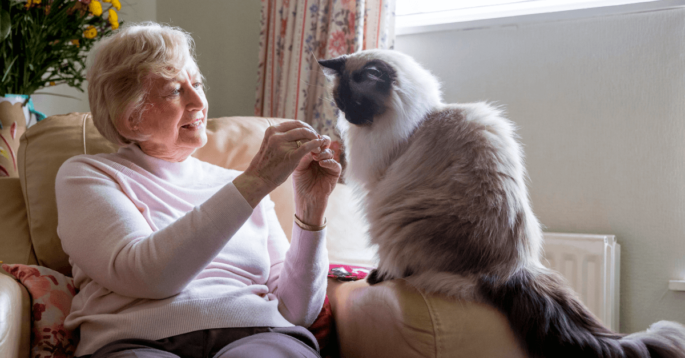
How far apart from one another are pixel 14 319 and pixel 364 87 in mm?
798

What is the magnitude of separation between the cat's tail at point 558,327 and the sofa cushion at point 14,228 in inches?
43.4

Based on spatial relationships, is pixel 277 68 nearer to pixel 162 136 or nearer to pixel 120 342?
pixel 162 136

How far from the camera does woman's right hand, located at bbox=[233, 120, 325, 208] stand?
0.75 metres

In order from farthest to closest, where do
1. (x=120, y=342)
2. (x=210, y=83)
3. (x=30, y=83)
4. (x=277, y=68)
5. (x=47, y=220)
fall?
(x=210, y=83)
(x=277, y=68)
(x=30, y=83)
(x=47, y=220)
(x=120, y=342)

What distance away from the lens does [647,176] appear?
65.9 inches

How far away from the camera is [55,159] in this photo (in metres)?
1.17

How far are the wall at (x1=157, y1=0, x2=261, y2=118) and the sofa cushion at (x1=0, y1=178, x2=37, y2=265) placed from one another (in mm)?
1451

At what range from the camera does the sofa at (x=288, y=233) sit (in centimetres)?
77

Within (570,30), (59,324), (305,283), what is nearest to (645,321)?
(570,30)

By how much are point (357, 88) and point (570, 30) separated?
1.29 meters

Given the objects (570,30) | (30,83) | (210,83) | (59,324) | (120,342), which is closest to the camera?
(120,342)

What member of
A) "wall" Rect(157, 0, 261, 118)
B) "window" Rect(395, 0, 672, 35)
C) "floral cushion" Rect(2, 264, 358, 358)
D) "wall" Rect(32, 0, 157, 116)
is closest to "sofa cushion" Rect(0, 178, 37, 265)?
"floral cushion" Rect(2, 264, 358, 358)

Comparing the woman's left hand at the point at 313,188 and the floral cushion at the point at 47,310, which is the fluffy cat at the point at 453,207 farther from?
the floral cushion at the point at 47,310

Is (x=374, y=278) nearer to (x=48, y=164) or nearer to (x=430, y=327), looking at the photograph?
(x=430, y=327)
